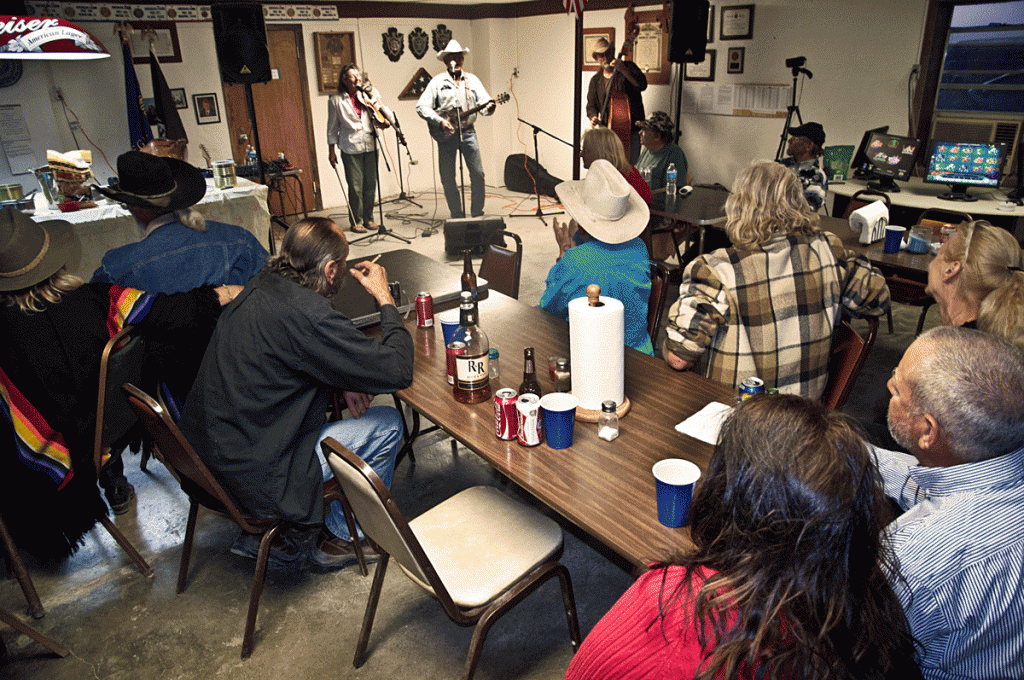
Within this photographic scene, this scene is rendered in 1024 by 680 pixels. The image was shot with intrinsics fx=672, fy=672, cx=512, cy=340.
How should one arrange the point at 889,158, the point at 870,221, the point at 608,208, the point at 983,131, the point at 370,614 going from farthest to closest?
the point at 983,131, the point at 889,158, the point at 870,221, the point at 608,208, the point at 370,614

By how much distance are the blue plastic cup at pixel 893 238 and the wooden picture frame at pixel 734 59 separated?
4139 millimetres

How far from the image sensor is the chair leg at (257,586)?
214 centimetres

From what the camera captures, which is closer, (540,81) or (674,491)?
(674,491)

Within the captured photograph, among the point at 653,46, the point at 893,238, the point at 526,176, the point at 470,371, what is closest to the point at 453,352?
the point at 470,371

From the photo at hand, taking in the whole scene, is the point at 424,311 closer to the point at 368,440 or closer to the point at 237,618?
the point at 368,440

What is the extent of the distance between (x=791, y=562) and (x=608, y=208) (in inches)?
75.8

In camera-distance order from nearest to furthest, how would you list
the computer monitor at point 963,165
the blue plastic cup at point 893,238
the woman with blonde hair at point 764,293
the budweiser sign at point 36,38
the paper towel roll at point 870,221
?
the woman with blonde hair at point 764,293
the blue plastic cup at point 893,238
the paper towel roll at point 870,221
the computer monitor at point 963,165
the budweiser sign at point 36,38

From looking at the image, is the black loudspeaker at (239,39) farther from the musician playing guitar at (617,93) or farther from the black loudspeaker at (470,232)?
the musician playing guitar at (617,93)

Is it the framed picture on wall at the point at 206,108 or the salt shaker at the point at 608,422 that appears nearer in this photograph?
the salt shaker at the point at 608,422

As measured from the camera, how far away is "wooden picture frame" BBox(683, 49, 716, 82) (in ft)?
23.7

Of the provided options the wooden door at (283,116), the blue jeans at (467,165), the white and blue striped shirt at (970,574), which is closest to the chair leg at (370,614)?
the white and blue striped shirt at (970,574)

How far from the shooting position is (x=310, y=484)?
2.17 meters

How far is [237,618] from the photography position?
92.4 inches

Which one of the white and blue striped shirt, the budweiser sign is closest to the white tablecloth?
the budweiser sign
